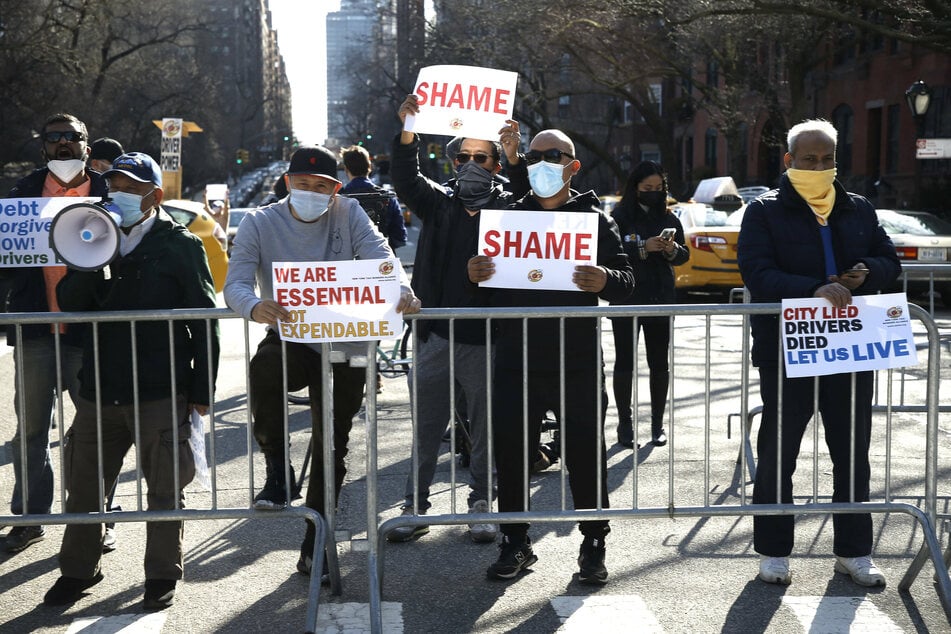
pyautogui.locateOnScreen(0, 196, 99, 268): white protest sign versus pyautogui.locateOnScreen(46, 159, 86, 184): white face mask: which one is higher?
pyautogui.locateOnScreen(46, 159, 86, 184): white face mask

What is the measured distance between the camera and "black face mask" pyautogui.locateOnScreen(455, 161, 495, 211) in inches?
235

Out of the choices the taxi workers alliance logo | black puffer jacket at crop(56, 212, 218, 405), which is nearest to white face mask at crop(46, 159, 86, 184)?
black puffer jacket at crop(56, 212, 218, 405)

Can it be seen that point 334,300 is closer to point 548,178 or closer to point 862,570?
point 548,178

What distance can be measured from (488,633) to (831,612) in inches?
56.1

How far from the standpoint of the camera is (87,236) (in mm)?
4836

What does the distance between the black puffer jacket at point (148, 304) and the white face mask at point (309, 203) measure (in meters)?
0.48

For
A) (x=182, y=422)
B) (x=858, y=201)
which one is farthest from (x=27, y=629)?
(x=858, y=201)

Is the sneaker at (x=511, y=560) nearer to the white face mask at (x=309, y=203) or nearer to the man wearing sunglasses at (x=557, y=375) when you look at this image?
the man wearing sunglasses at (x=557, y=375)

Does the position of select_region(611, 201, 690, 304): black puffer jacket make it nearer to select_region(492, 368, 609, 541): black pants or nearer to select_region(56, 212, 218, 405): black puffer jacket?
select_region(492, 368, 609, 541): black pants

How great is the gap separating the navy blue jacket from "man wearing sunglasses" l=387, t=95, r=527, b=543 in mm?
1309

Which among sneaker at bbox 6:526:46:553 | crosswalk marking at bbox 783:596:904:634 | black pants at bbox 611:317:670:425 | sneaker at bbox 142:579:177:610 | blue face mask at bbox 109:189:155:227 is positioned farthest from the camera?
black pants at bbox 611:317:670:425

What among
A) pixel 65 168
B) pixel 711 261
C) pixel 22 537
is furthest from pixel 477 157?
pixel 711 261

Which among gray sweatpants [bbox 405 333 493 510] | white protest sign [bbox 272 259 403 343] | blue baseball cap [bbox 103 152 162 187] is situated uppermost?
blue baseball cap [bbox 103 152 162 187]

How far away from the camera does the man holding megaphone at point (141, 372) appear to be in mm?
5004
